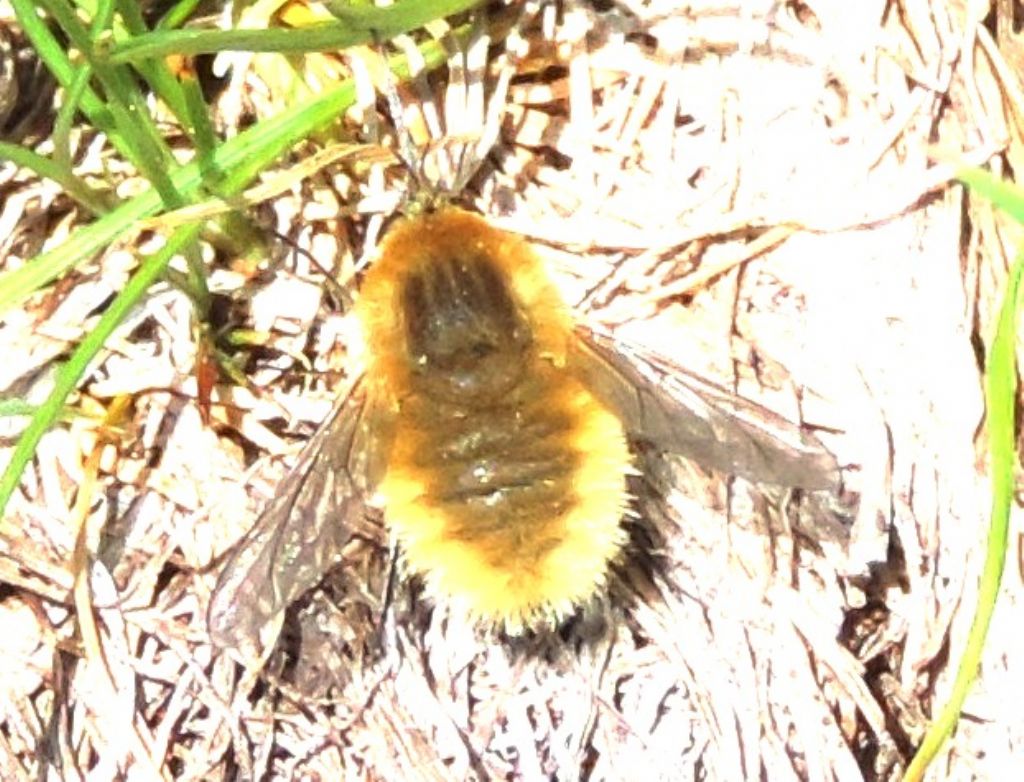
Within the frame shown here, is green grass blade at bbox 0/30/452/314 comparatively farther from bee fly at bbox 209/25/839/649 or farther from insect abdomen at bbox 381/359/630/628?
insect abdomen at bbox 381/359/630/628

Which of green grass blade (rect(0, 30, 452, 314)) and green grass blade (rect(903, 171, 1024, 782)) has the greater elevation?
green grass blade (rect(0, 30, 452, 314))

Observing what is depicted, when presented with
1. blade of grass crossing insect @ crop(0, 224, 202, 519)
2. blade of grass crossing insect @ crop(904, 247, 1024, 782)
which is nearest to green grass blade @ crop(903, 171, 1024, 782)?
blade of grass crossing insect @ crop(904, 247, 1024, 782)

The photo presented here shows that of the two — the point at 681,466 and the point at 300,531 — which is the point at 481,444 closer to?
the point at 300,531

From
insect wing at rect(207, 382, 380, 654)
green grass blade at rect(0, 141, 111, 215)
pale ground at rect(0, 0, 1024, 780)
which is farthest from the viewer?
pale ground at rect(0, 0, 1024, 780)

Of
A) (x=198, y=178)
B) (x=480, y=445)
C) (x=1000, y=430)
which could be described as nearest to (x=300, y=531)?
(x=480, y=445)

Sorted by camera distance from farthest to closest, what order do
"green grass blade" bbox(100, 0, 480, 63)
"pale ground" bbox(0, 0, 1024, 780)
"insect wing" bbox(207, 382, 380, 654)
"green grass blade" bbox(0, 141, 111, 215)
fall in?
"pale ground" bbox(0, 0, 1024, 780)
"insect wing" bbox(207, 382, 380, 654)
"green grass blade" bbox(0, 141, 111, 215)
"green grass blade" bbox(100, 0, 480, 63)

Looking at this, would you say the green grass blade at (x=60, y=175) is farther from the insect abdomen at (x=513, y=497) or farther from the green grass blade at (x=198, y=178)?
the insect abdomen at (x=513, y=497)

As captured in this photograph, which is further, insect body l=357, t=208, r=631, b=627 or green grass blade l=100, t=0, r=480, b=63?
insect body l=357, t=208, r=631, b=627

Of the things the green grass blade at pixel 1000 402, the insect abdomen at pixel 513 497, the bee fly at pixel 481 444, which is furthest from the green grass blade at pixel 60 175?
the green grass blade at pixel 1000 402
